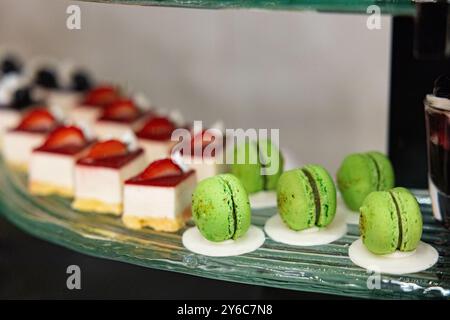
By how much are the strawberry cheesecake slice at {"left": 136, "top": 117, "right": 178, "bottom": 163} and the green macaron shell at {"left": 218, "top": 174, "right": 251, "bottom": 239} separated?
392 millimetres

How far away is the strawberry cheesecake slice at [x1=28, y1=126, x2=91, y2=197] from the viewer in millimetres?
1652

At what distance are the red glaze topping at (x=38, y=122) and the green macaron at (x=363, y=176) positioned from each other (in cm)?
86

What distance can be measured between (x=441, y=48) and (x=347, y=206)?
43 centimetres

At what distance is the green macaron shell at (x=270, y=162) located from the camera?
1.48m

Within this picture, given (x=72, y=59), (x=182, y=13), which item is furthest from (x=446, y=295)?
(x=72, y=59)

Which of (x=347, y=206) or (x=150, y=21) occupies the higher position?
(x=150, y=21)

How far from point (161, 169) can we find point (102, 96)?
729 millimetres

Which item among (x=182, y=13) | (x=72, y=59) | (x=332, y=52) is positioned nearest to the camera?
(x=332, y=52)

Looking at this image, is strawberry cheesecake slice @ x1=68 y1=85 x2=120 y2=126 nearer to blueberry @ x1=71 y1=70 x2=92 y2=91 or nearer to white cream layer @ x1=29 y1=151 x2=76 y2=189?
blueberry @ x1=71 y1=70 x2=92 y2=91

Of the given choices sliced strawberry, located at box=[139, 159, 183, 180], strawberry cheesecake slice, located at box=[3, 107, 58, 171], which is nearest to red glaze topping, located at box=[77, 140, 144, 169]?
sliced strawberry, located at box=[139, 159, 183, 180]

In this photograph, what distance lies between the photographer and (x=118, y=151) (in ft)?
5.14

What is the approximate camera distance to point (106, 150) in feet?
5.10
